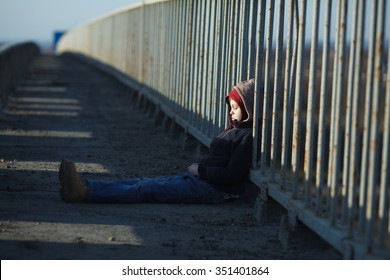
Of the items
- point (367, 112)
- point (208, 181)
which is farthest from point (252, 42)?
point (367, 112)

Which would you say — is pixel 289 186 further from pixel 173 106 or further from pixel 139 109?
pixel 139 109

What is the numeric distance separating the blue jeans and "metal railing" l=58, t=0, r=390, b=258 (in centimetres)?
45

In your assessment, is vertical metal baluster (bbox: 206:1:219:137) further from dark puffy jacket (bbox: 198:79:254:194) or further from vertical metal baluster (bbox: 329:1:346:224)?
vertical metal baluster (bbox: 329:1:346:224)

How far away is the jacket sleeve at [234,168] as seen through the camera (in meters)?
7.91

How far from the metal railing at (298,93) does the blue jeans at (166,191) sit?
0.45 metres

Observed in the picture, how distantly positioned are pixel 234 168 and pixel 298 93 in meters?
1.46

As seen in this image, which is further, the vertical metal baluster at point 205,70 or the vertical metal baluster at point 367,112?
the vertical metal baluster at point 205,70

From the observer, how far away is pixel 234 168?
7.96 m

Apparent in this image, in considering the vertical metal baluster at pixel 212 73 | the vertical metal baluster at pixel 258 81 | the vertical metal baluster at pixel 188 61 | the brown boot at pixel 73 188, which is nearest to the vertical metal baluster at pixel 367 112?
the vertical metal baluster at pixel 258 81

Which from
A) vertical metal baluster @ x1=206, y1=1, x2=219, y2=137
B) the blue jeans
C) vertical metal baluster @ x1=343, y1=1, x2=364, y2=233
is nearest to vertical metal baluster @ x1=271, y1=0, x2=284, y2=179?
the blue jeans

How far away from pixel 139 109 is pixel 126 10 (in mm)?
4276

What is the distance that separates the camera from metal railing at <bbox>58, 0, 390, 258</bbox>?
527 cm

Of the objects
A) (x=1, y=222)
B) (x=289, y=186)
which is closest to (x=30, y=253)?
(x=1, y=222)

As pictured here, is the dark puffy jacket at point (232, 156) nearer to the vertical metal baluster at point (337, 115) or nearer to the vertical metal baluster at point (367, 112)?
the vertical metal baluster at point (337, 115)
